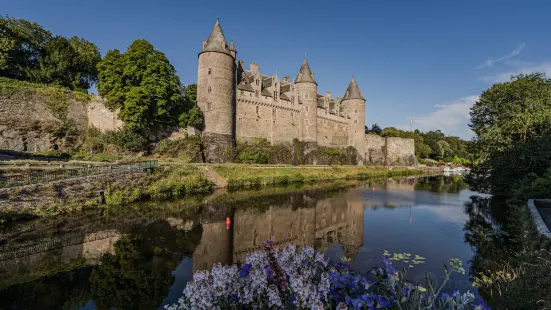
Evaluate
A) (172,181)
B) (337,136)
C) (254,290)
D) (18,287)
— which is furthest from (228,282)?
(337,136)

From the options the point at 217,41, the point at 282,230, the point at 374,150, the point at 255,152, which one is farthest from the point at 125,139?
the point at 374,150

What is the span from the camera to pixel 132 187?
1867cm

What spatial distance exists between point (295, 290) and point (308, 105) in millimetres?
43312

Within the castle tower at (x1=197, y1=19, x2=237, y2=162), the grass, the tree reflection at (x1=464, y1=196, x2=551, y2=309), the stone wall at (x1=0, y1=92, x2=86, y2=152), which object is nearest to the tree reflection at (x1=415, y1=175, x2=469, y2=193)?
the tree reflection at (x1=464, y1=196, x2=551, y2=309)

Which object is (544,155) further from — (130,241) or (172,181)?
(172,181)

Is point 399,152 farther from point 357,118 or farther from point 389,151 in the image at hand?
point 357,118

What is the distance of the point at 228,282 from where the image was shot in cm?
318

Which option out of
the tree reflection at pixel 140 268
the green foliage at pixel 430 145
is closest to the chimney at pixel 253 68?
the tree reflection at pixel 140 268

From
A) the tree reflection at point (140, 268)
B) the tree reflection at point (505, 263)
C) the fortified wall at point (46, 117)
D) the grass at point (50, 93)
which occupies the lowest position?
the tree reflection at point (140, 268)

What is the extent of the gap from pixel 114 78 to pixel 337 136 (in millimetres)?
37173

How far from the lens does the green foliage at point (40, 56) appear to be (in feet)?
92.3

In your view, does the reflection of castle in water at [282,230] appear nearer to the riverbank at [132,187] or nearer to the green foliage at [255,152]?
the riverbank at [132,187]

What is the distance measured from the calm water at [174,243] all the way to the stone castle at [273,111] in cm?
1680

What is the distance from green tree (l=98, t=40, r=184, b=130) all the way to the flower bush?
27.7 metres
